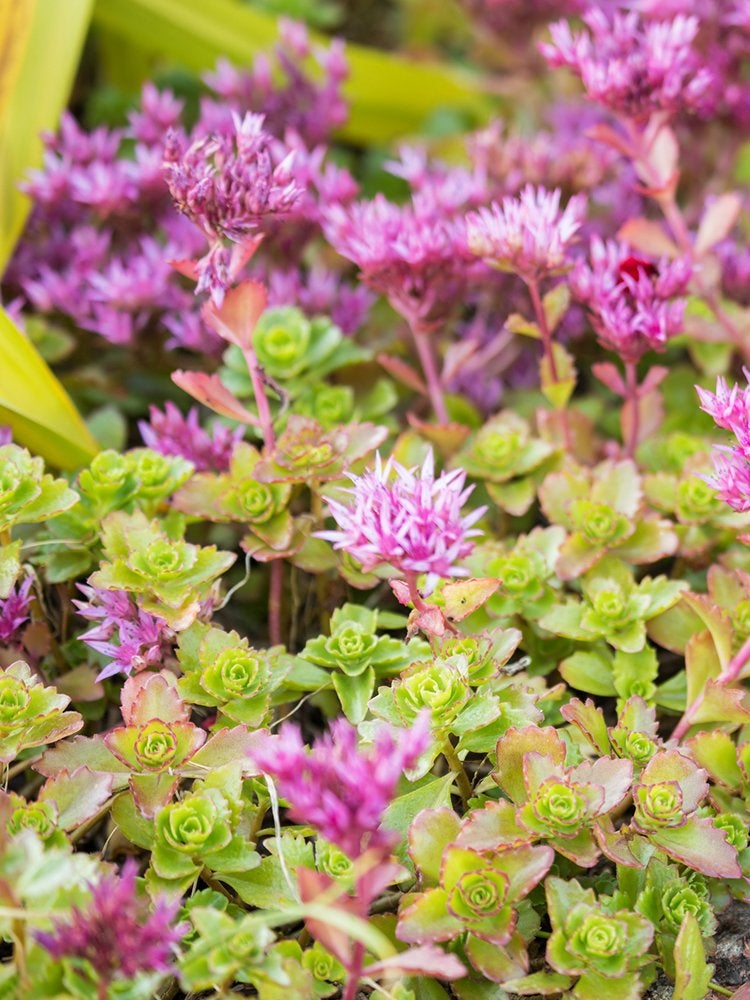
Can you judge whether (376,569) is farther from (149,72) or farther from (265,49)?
(149,72)

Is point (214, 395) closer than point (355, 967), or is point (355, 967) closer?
point (355, 967)

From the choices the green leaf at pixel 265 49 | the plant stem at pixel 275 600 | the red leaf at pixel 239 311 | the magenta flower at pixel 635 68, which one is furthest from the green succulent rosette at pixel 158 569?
the green leaf at pixel 265 49

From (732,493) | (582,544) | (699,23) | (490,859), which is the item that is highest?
(699,23)

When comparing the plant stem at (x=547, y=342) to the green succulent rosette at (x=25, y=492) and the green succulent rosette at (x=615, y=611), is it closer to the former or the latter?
the green succulent rosette at (x=615, y=611)

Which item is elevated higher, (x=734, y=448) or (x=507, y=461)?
(x=734, y=448)

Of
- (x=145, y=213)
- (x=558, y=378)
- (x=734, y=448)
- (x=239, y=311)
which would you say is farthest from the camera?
(x=145, y=213)

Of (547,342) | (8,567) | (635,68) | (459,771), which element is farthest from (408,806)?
(635,68)

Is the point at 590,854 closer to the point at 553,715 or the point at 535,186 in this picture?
the point at 553,715

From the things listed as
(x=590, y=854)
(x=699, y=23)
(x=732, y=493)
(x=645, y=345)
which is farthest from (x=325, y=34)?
(x=590, y=854)
